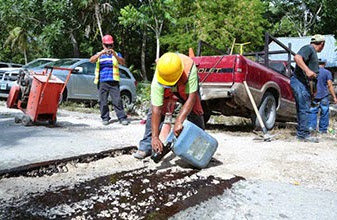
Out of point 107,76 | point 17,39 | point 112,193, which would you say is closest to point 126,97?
point 107,76

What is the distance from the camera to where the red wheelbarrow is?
563cm

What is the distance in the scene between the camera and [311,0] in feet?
117

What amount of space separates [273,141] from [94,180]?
333 centimetres

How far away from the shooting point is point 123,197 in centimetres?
275

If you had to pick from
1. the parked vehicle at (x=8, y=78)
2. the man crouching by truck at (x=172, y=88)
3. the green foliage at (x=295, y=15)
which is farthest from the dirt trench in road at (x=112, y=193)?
the green foliage at (x=295, y=15)

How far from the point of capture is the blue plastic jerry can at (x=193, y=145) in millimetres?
3414

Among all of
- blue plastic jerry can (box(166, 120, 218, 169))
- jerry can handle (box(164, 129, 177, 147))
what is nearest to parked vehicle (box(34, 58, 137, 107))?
jerry can handle (box(164, 129, 177, 147))

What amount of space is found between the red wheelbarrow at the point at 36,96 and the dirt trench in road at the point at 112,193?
229cm

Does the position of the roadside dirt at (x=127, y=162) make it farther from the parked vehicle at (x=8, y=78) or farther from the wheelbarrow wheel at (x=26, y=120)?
the parked vehicle at (x=8, y=78)

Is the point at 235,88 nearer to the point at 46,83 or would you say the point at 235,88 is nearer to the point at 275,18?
the point at 46,83

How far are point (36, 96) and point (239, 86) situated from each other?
3.29 meters

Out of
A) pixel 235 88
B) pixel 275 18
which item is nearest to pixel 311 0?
pixel 275 18

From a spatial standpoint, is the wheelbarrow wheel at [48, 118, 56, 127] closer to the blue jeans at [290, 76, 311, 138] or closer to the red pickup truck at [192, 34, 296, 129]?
the red pickup truck at [192, 34, 296, 129]

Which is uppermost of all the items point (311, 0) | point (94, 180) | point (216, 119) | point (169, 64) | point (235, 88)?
point (311, 0)
